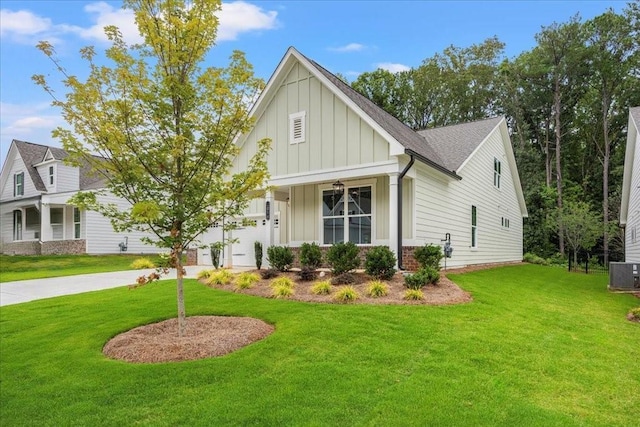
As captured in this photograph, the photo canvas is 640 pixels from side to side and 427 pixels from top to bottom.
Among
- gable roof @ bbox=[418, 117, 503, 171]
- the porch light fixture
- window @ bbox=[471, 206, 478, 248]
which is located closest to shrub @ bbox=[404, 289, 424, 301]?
the porch light fixture

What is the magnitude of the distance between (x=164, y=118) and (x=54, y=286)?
944cm

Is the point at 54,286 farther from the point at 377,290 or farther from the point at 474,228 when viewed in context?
the point at 474,228

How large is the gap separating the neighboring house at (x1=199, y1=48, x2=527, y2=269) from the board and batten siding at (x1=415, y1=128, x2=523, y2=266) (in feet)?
0.20

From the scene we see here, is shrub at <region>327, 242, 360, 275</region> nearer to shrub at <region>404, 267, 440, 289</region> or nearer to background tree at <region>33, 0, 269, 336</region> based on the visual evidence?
shrub at <region>404, 267, 440, 289</region>

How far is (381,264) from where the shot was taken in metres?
9.91

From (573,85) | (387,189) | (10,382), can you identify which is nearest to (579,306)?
(387,189)

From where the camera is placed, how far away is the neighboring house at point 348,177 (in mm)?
11492

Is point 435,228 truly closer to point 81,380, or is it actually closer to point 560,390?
point 560,390

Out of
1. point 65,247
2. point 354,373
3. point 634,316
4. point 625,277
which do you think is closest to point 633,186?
point 625,277

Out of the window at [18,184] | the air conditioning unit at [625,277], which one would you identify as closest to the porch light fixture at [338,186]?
the air conditioning unit at [625,277]

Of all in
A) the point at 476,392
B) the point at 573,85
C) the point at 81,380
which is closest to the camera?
the point at 476,392

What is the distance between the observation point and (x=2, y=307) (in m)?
9.32

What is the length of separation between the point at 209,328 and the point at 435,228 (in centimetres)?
854

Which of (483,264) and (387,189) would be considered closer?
(387,189)
